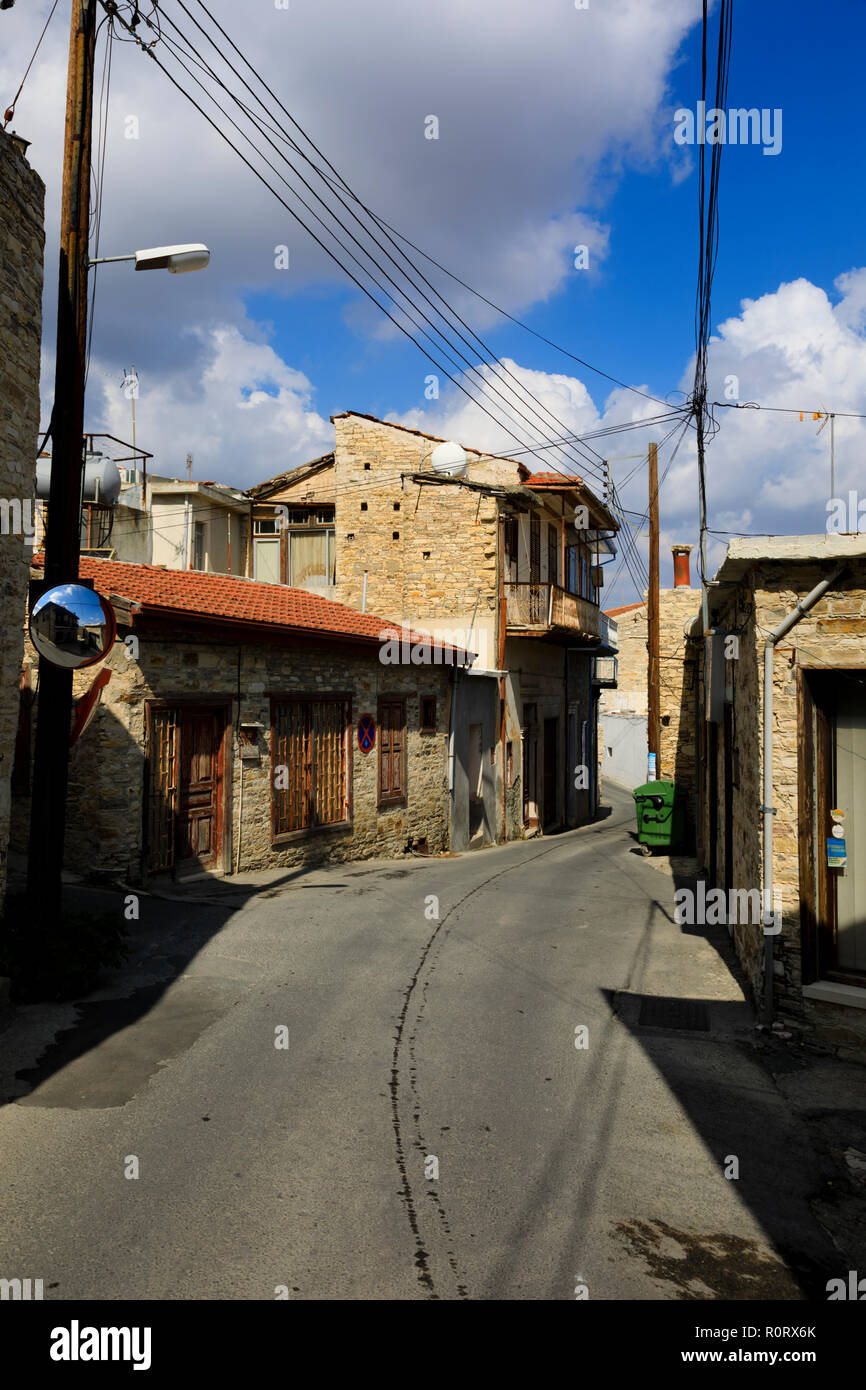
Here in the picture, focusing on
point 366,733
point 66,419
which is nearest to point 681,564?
point 366,733

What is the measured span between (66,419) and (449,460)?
1366 cm

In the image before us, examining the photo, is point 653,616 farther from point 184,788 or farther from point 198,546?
point 184,788

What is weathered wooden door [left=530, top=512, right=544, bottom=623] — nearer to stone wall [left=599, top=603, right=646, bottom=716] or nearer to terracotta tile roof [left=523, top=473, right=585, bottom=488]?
terracotta tile roof [left=523, top=473, right=585, bottom=488]

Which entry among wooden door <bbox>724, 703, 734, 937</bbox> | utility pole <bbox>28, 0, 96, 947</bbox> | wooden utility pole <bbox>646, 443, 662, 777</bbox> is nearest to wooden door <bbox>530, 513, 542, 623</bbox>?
wooden utility pole <bbox>646, 443, 662, 777</bbox>

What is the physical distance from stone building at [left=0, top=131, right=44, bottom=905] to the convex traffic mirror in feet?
0.86

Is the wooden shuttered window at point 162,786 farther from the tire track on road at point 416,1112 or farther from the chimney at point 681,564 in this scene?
the chimney at point 681,564

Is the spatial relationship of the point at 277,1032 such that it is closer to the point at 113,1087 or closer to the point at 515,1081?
the point at 113,1087

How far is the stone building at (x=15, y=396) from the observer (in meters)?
6.58

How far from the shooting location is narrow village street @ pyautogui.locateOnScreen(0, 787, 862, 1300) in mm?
3807

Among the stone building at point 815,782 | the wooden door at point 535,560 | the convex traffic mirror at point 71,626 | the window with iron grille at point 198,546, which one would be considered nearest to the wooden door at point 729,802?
the stone building at point 815,782

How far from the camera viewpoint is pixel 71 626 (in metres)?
6.86

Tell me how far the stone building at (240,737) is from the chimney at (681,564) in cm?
1236
